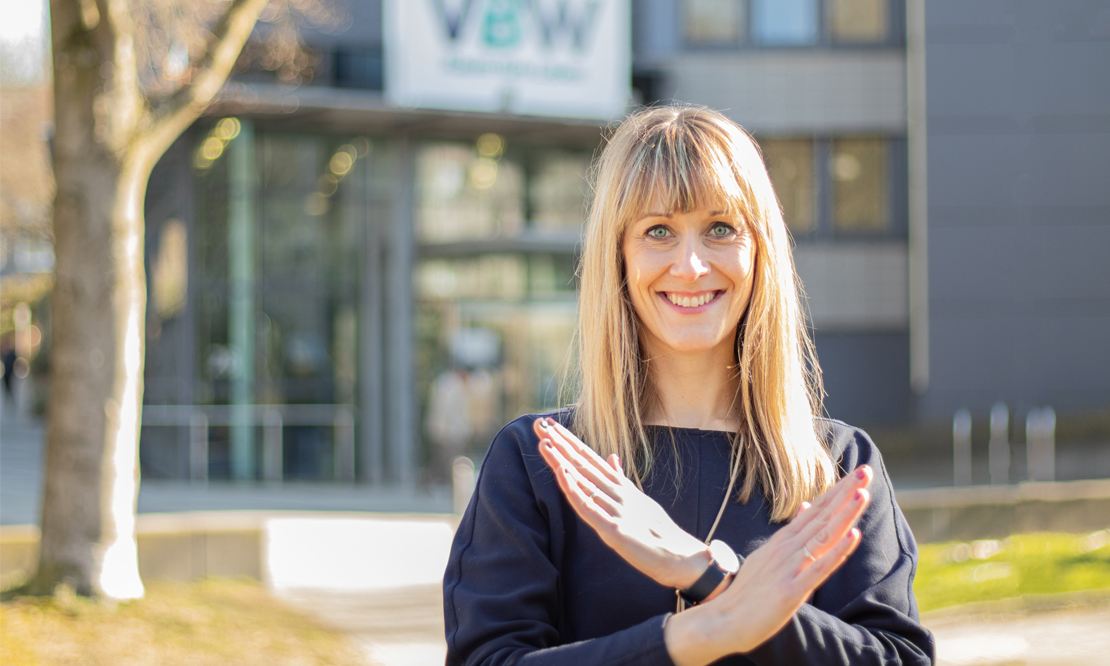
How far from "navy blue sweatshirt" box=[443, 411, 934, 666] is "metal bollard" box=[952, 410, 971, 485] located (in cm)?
1650

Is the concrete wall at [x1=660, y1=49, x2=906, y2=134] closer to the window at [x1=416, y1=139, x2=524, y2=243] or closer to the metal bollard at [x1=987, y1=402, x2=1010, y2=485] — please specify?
the window at [x1=416, y1=139, x2=524, y2=243]

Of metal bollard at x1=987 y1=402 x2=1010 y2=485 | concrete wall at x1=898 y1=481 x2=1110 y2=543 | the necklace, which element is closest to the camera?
the necklace

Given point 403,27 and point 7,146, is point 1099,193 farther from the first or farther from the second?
point 7,146

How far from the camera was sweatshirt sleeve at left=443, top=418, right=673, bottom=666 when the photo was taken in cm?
185

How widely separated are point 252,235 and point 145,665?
39.7 ft

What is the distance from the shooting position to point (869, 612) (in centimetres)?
201

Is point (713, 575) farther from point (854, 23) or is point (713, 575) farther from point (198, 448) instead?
point (854, 23)

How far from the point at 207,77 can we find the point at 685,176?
20.2ft

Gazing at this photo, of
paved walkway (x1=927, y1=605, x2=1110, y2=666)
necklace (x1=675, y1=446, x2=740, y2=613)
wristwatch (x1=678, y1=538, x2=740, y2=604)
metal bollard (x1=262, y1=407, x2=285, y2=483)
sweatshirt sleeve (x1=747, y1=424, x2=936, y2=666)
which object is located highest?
necklace (x1=675, y1=446, x2=740, y2=613)

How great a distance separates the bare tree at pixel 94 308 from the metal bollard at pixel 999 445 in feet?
46.2

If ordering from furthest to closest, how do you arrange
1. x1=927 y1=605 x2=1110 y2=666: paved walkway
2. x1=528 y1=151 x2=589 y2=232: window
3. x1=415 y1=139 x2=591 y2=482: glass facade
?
x1=528 y1=151 x2=589 y2=232: window
x1=415 y1=139 x2=591 y2=482: glass facade
x1=927 y1=605 x2=1110 y2=666: paved walkway

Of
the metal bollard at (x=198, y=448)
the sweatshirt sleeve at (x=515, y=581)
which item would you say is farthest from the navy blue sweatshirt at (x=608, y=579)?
the metal bollard at (x=198, y=448)

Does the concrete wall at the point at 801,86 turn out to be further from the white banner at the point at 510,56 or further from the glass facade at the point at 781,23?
the white banner at the point at 510,56

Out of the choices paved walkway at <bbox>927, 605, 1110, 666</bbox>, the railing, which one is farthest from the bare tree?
the railing
